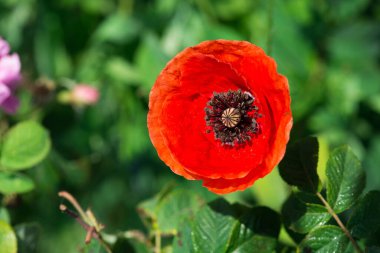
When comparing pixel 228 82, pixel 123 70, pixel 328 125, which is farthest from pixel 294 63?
pixel 228 82

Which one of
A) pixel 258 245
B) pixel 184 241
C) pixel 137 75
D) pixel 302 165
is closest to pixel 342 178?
pixel 302 165

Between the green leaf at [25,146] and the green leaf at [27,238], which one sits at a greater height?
the green leaf at [25,146]

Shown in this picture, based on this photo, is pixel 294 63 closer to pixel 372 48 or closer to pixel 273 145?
pixel 372 48

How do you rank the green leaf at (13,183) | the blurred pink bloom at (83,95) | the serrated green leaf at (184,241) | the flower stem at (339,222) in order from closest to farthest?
the flower stem at (339,222) < the serrated green leaf at (184,241) < the green leaf at (13,183) < the blurred pink bloom at (83,95)

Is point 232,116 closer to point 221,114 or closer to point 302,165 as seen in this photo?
point 221,114

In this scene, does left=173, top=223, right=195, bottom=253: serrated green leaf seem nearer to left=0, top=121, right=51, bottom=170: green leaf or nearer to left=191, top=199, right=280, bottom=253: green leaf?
left=191, top=199, right=280, bottom=253: green leaf

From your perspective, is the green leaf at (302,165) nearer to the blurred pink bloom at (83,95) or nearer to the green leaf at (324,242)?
the green leaf at (324,242)

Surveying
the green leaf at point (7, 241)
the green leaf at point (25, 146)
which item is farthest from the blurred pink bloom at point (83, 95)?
the green leaf at point (7, 241)
